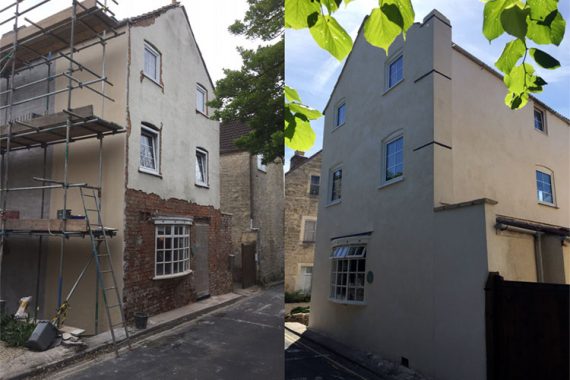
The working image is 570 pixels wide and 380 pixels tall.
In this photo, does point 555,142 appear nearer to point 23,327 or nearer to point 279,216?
point 279,216

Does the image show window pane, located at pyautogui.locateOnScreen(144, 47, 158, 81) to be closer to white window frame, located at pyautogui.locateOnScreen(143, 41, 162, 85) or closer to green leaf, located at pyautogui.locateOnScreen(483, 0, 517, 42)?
white window frame, located at pyautogui.locateOnScreen(143, 41, 162, 85)

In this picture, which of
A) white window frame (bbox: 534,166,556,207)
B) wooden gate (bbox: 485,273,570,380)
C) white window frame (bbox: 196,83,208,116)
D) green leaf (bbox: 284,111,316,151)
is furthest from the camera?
white window frame (bbox: 196,83,208,116)

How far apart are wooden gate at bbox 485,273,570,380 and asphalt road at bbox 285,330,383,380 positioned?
39 centimetres

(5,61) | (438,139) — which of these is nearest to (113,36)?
(5,61)

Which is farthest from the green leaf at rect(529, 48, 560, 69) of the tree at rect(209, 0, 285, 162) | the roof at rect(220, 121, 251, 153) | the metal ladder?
the metal ladder

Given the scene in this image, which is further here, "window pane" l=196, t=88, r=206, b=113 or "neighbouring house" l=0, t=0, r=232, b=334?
"window pane" l=196, t=88, r=206, b=113

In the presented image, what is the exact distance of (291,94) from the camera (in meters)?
1.08

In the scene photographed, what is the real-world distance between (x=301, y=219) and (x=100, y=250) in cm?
55

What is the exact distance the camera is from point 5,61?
1.22 metres

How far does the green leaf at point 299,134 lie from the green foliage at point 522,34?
45 centimetres

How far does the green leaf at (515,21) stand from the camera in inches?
29.2

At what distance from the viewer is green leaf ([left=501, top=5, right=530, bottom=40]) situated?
2.43ft

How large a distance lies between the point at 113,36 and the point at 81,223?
554 mm

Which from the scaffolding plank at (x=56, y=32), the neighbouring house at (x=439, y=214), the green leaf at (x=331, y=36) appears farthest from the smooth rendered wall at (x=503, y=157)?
the scaffolding plank at (x=56, y=32)
